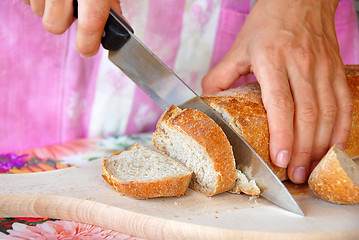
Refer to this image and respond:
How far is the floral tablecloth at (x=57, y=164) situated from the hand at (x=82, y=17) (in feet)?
2.28

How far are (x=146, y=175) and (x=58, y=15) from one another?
0.83 m

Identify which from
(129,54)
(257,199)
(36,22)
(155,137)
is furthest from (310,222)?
(36,22)

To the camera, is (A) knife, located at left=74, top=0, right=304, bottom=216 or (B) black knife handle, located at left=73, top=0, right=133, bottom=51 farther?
(B) black knife handle, located at left=73, top=0, right=133, bottom=51

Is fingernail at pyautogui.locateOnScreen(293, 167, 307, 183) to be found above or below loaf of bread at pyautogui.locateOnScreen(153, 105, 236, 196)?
below

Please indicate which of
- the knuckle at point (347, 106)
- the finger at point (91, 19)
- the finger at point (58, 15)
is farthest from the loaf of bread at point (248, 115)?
the finger at point (58, 15)

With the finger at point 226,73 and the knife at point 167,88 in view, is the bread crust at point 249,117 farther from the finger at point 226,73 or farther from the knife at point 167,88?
the finger at point 226,73

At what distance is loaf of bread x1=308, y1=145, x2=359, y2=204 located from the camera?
1671mm

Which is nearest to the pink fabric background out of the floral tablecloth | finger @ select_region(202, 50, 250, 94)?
the floral tablecloth

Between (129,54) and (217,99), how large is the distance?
48 centimetres

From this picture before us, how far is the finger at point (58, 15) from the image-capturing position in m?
1.86

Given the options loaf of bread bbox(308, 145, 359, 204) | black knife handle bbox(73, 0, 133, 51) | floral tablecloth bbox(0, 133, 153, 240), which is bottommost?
floral tablecloth bbox(0, 133, 153, 240)

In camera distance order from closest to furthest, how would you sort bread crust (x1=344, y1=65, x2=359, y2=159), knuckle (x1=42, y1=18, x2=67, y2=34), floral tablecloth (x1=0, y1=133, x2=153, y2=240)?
floral tablecloth (x1=0, y1=133, x2=153, y2=240) < knuckle (x1=42, y1=18, x2=67, y2=34) < bread crust (x1=344, y1=65, x2=359, y2=159)

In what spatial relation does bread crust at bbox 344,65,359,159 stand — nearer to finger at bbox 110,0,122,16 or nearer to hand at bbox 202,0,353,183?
hand at bbox 202,0,353,183

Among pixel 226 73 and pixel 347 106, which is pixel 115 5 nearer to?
pixel 226 73
